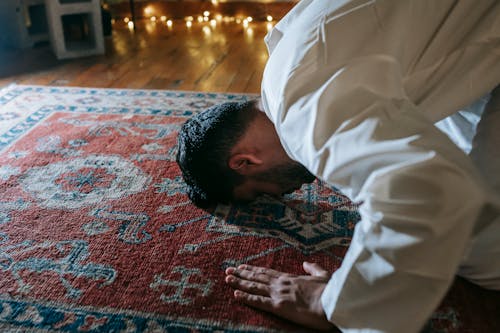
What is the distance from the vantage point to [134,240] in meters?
1.11

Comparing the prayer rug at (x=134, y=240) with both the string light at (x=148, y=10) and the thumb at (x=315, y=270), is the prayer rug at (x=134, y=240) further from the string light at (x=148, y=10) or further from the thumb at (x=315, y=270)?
the string light at (x=148, y=10)

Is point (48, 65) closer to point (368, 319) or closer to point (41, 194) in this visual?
point (41, 194)

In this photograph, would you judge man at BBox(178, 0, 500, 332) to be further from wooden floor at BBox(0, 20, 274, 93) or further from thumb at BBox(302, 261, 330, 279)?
wooden floor at BBox(0, 20, 274, 93)

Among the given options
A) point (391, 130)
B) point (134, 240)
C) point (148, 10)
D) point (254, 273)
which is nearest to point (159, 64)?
point (148, 10)

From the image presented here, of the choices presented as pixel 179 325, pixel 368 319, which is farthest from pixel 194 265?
pixel 368 319

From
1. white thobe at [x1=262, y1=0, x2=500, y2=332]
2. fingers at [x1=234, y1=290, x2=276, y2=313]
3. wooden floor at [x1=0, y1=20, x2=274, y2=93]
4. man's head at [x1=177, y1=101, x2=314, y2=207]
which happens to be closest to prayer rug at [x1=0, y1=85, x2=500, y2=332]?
fingers at [x1=234, y1=290, x2=276, y2=313]

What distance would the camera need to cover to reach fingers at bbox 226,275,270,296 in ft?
3.06

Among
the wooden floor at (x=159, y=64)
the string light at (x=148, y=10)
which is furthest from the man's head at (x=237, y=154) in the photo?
the string light at (x=148, y=10)

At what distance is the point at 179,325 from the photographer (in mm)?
875

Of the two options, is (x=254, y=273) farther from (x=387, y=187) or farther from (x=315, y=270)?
(x=387, y=187)

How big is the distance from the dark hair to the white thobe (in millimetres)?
203


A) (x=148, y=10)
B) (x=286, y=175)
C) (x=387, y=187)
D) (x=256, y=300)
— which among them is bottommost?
(x=148, y=10)

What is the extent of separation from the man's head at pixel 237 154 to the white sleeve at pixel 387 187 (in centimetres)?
26

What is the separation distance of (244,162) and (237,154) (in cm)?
2
